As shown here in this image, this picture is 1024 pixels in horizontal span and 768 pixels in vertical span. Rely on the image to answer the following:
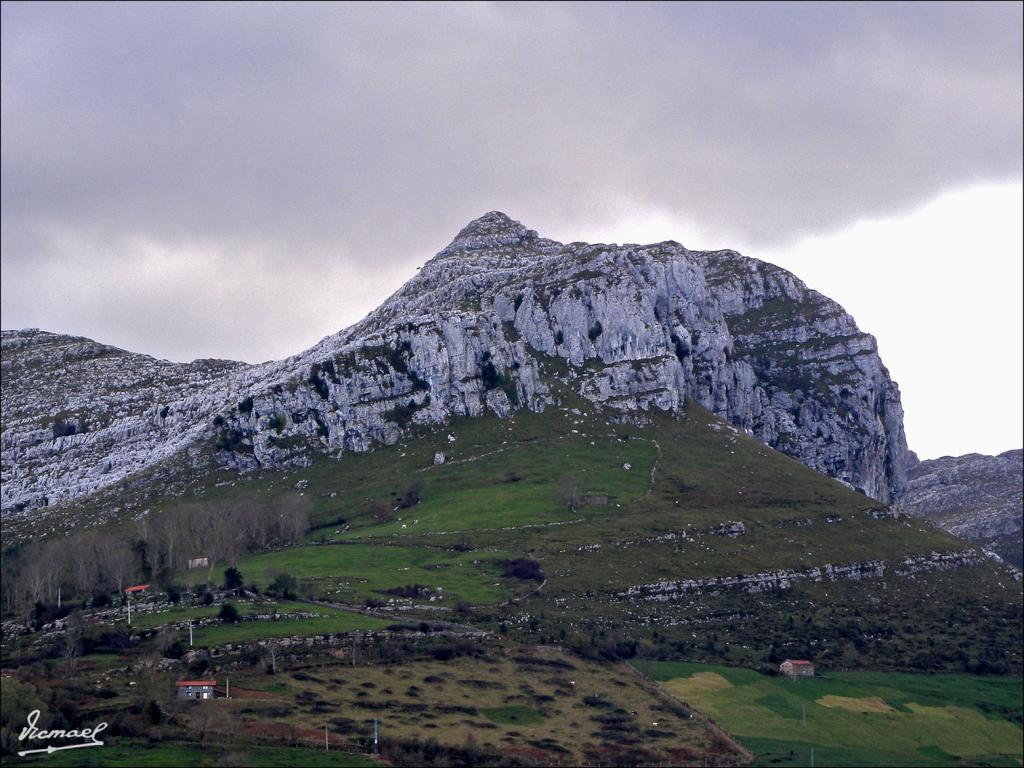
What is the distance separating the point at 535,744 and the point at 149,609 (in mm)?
63832

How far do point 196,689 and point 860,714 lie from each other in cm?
7280

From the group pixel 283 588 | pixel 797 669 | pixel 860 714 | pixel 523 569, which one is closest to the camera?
Answer: pixel 860 714

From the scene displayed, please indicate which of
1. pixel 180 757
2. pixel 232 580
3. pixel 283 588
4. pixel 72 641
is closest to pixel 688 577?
pixel 283 588

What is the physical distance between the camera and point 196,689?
115312 mm

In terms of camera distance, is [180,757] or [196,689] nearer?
[180,757]

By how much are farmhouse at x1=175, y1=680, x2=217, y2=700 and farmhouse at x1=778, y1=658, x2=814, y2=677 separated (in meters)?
69.5

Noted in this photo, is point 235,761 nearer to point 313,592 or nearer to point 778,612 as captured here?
point 313,592

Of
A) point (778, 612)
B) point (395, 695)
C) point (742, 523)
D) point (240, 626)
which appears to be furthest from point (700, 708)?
point (742, 523)

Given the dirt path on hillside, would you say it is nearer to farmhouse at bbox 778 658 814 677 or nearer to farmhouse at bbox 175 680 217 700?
farmhouse at bbox 778 658 814 677

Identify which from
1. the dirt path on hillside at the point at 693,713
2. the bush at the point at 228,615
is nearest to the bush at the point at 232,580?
the bush at the point at 228,615

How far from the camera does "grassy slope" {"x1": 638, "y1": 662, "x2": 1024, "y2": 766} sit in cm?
12262

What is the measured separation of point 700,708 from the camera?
127875 mm

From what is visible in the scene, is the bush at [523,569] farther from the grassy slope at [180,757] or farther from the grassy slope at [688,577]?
the grassy slope at [180,757]

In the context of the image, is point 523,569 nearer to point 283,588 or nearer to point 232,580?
point 283,588
